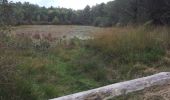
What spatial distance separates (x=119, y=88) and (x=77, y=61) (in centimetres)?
348

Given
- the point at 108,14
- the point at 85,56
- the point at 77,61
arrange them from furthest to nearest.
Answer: the point at 108,14 < the point at 85,56 < the point at 77,61

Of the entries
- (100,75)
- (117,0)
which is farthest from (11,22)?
(117,0)

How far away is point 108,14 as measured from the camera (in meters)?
14.2

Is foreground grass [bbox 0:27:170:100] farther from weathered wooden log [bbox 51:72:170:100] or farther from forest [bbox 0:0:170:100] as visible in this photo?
weathered wooden log [bbox 51:72:170:100]

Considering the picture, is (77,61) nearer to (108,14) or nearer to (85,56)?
(85,56)

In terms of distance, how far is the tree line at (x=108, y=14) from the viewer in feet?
38.3

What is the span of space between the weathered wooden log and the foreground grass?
40.1 inches

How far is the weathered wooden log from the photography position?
4.84 meters

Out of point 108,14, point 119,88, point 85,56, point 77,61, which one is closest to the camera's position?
point 119,88

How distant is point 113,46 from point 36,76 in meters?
2.79

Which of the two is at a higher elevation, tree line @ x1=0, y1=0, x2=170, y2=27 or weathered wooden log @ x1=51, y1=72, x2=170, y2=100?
tree line @ x1=0, y1=0, x2=170, y2=27

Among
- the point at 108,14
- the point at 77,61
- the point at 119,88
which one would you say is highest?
the point at 108,14

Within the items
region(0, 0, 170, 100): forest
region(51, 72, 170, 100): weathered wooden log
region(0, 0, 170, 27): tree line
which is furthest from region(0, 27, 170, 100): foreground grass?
region(0, 0, 170, 27): tree line

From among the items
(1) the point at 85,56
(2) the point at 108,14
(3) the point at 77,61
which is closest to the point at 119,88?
(3) the point at 77,61
